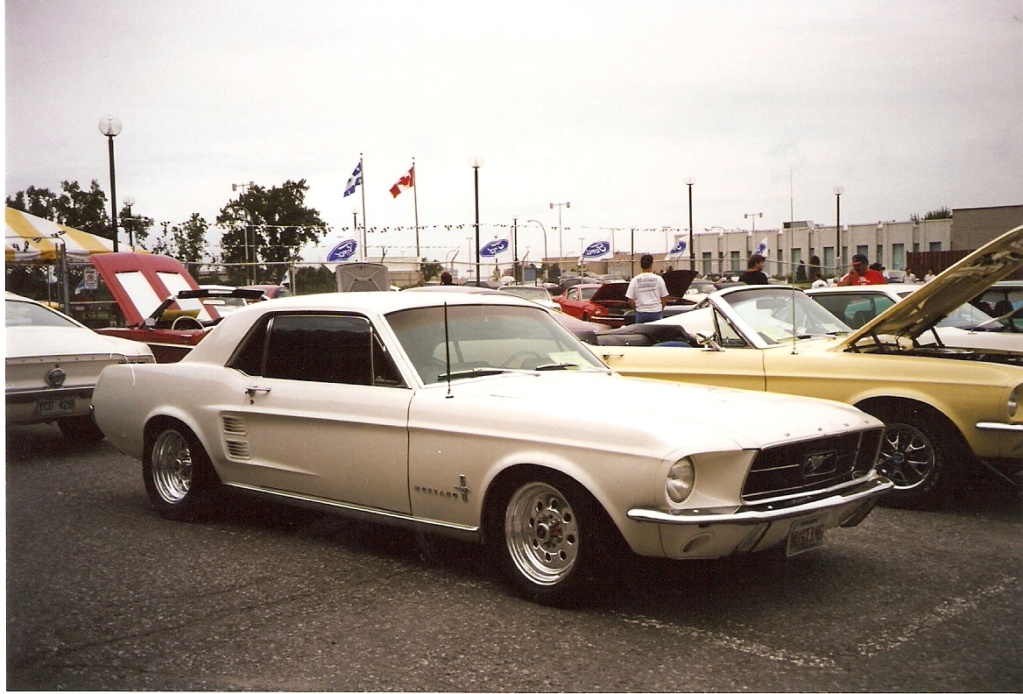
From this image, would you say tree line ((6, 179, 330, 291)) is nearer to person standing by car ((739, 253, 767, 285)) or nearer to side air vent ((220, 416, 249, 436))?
side air vent ((220, 416, 249, 436))

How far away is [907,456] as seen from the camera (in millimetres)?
5570

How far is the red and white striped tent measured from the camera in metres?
8.29

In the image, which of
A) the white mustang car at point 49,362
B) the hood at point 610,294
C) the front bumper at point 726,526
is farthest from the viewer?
the hood at point 610,294

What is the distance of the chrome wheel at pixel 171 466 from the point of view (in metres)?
5.47

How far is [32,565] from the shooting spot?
183 inches

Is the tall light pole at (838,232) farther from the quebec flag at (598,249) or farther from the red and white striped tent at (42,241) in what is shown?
the quebec flag at (598,249)

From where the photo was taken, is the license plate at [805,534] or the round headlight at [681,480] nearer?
the round headlight at [681,480]

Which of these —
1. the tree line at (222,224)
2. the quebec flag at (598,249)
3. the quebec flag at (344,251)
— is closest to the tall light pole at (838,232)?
the tree line at (222,224)

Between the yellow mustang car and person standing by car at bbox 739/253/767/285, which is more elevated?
person standing by car at bbox 739/253/767/285

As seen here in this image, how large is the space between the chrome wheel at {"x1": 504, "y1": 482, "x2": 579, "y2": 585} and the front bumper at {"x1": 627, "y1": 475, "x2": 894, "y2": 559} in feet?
1.20

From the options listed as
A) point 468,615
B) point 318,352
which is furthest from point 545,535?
point 318,352

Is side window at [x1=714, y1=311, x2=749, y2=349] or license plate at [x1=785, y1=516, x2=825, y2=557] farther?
side window at [x1=714, y1=311, x2=749, y2=349]

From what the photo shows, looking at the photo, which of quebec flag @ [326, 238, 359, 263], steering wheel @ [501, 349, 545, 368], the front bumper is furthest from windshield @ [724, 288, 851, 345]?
quebec flag @ [326, 238, 359, 263]

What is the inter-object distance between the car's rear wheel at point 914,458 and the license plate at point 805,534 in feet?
5.42
